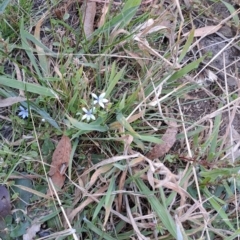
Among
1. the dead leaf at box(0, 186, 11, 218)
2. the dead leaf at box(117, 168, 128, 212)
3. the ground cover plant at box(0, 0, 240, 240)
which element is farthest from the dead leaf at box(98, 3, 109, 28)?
the dead leaf at box(0, 186, 11, 218)

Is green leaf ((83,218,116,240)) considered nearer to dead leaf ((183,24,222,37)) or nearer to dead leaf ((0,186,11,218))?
dead leaf ((0,186,11,218))

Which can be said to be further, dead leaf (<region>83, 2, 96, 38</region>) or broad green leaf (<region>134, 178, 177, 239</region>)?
dead leaf (<region>83, 2, 96, 38</region>)

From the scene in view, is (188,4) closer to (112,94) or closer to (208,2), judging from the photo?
(208,2)

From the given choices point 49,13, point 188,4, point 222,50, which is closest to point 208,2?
point 188,4

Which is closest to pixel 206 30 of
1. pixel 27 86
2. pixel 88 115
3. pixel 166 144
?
pixel 166 144

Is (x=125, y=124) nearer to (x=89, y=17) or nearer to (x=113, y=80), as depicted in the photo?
(x=113, y=80)

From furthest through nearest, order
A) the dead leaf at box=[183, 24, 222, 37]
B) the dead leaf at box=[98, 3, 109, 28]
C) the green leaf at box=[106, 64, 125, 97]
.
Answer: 1. the dead leaf at box=[183, 24, 222, 37]
2. the dead leaf at box=[98, 3, 109, 28]
3. the green leaf at box=[106, 64, 125, 97]

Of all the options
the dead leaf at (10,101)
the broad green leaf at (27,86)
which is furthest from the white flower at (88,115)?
the dead leaf at (10,101)
